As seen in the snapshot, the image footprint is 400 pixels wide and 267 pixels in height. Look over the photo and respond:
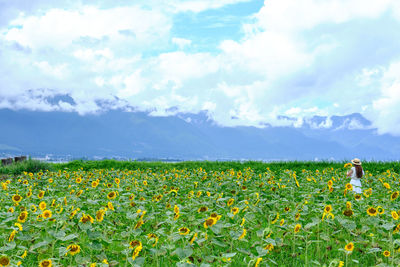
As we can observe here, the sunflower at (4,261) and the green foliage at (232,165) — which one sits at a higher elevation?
the green foliage at (232,165)

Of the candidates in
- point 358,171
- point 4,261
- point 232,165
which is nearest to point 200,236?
point 4,261

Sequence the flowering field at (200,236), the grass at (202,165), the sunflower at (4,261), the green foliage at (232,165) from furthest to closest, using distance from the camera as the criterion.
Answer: the green foliage at (232,165) < the grass at (202,165) < the flowering field at (200,236) < the sunflower at (4,261)

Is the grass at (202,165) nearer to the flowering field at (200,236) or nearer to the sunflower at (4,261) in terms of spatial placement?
the flowering field at (200,236)

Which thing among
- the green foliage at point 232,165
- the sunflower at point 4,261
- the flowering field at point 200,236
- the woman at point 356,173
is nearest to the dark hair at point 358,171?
the woman at point 356,173

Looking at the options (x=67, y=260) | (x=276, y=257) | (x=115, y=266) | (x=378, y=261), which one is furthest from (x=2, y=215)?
(x=378, y=261)

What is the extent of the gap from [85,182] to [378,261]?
7414 mm

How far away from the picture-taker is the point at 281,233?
5203mm

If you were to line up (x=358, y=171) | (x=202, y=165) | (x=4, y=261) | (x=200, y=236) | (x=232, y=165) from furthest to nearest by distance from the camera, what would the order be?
(x=202, y=165) < (x=232, y=165) < (x=358, y=171) < (x=200, y=236) < (x=4, y=261)

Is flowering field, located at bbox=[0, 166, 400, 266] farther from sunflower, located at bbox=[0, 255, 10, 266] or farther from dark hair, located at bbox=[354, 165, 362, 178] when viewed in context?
dark hair, located at bbox=[354, 165, 362, 178]

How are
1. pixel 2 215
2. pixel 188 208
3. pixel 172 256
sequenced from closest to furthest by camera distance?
pixel 172 256 < pixel 2 215 < pixel 188 208

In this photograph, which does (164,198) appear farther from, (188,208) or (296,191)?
(296,191)

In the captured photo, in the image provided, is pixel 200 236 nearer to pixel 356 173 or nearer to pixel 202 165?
pixel 356 173

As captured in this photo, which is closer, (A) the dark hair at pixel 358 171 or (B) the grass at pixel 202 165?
(A) the dark hair at pixel 358 171

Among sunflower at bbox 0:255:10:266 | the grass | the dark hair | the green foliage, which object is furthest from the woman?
sunflower at bbox 0:255:10:266
